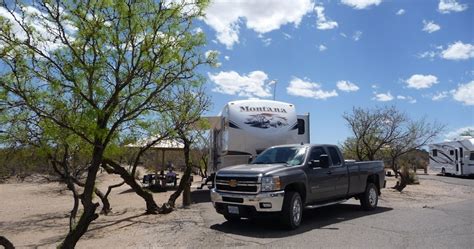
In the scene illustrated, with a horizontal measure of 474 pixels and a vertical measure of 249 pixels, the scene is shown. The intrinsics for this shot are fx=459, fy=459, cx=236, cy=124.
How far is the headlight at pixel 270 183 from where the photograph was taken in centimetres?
1001

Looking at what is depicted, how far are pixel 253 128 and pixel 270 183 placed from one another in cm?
685

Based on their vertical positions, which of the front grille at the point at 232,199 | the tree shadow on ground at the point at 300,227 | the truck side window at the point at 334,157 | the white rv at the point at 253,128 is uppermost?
the white rv at the point at 253,128

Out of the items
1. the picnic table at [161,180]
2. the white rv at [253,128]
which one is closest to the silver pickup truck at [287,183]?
the white rv at [253,128]

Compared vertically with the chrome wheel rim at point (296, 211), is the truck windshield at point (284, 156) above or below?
above

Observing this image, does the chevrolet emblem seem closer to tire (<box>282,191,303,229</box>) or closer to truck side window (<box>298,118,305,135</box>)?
tire (<box>282,191,303,229</box>)

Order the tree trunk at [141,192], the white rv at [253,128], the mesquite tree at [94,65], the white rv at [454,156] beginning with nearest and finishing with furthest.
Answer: the mesquite tree at [94,65] → the tree trunk at [141,192] → the white rv at [253,128] → the white rv at [454,156]

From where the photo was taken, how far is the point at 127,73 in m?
10.3

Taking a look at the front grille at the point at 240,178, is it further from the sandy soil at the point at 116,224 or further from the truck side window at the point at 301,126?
the truck side window at the point at 301,126

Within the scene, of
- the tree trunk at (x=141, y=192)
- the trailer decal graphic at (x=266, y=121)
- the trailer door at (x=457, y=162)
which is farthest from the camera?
the trailer door at (x=457, y=162)

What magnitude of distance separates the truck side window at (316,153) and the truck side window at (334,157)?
0.42 metres

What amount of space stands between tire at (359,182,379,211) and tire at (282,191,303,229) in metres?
3.82

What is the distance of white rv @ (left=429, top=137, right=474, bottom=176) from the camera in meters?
36.6

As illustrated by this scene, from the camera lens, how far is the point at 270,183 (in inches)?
395

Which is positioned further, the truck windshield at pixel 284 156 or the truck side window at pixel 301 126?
the truck side window at pixel 301 126
